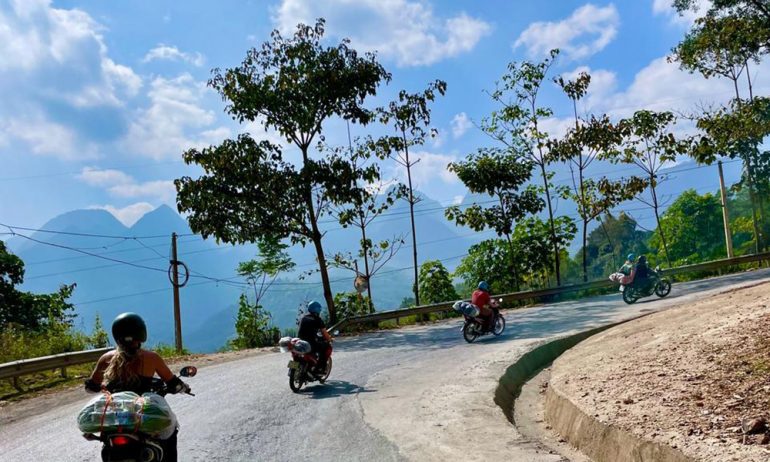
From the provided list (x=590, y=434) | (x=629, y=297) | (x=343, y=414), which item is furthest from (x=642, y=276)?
(x=590, y=434)

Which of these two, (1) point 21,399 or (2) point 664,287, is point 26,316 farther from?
(2) point 664,287

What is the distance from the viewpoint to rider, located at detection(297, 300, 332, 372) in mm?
11484

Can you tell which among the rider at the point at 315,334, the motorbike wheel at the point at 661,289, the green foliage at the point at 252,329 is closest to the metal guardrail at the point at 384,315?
the green foliage at the point at 252,329

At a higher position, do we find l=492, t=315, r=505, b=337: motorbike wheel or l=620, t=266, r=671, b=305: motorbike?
l=620, t=266, r=671, b=305: motorbike

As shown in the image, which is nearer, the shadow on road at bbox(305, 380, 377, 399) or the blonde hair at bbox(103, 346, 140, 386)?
the blonde hair at bbox(103, 346, 140, 386)

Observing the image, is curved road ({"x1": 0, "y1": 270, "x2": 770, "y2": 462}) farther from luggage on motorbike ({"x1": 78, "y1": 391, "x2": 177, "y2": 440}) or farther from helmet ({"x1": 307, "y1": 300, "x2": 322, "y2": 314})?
luggage on motorbike ({"x1": 78, "y1": 391, "x2": 177, "y2": 440})

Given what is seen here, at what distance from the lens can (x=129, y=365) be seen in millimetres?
5516

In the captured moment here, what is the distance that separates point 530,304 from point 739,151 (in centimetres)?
1465

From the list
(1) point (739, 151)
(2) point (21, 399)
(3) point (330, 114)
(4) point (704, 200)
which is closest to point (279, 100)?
(3) point (330, 114)

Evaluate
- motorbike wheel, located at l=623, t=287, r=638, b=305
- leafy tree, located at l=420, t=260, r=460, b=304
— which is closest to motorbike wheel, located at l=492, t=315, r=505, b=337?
motorbike wheel, located at l=623, t=287, r=638, b=305

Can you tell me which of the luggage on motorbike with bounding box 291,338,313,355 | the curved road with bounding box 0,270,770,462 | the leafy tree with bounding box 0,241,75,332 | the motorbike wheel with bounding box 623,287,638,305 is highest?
the leafy tree with bounding box 0,241,75,332

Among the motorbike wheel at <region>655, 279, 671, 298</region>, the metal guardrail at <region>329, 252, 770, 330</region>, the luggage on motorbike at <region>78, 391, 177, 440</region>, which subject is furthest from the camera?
the metal guardrail at <region>329, 252, 770, 330</region>

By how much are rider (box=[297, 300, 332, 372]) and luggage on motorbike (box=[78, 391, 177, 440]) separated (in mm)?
6535

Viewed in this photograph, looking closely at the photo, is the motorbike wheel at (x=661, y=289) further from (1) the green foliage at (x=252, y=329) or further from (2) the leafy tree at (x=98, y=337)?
(2) the leafy tree at (x=98, y=337)
